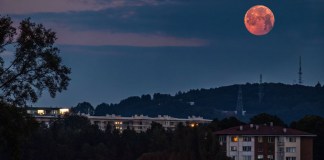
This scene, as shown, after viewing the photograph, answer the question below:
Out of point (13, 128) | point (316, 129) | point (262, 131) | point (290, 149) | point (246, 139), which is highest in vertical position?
point (316, 129)

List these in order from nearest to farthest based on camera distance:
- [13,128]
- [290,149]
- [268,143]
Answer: [13,128], [268,143], [290,149]

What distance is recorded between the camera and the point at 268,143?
15400cm

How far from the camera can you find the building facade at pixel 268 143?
152m

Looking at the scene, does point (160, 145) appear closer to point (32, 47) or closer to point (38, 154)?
point (38, 154)

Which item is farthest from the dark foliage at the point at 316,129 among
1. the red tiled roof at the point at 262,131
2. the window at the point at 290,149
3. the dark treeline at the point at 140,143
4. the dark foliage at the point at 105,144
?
the dark foliage at the point at 105,144

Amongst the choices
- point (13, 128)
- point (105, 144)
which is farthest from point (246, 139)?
point (13, 128)

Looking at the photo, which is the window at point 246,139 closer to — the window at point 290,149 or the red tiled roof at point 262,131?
the red tiled roof at point 262,131

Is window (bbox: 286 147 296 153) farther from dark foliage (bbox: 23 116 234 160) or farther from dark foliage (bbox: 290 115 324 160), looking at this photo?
dark foliage (bbox: 23 116 234 160)

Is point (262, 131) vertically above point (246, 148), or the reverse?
point (262, 131)

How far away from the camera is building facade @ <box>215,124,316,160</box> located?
152250mm

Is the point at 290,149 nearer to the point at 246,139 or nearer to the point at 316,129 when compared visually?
the point at 246,139

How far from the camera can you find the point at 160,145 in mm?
158750

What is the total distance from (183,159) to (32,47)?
92.3 m

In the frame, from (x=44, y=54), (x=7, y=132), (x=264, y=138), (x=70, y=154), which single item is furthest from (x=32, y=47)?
(x=70, y=154)
